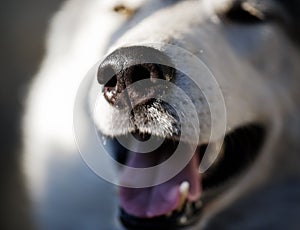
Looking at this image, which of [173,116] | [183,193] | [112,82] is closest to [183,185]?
[183,193]

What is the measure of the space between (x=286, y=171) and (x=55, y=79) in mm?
656

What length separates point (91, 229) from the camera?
1.55 meters

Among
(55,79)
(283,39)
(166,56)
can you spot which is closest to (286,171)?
→ (283,39)

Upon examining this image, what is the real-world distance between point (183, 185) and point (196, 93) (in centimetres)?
20

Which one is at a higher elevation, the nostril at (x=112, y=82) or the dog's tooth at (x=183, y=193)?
the nostril at (x=112, y=82)

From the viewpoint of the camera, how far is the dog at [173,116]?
119cm

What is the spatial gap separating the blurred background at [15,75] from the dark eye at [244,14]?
715 mm

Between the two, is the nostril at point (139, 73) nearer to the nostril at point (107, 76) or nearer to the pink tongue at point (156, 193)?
the nostril at point (107, 76)

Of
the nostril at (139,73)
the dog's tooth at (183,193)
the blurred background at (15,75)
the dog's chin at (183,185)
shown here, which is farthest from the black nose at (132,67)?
the blurred background at (15,75)

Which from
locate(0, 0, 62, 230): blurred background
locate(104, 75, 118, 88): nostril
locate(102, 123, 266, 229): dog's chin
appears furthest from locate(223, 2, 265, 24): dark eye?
locate(0, 0, 62, 230): blurred background

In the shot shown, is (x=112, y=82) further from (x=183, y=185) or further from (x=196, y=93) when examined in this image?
(x=183, y=185)

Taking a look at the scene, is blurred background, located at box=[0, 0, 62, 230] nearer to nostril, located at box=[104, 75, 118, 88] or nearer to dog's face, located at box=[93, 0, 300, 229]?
dog's face, located at box=[93, 0, 300, 229]

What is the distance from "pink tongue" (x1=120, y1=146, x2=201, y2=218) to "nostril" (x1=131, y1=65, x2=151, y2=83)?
214mm

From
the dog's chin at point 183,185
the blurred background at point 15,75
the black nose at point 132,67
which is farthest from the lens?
the blurred background at point 15,75
